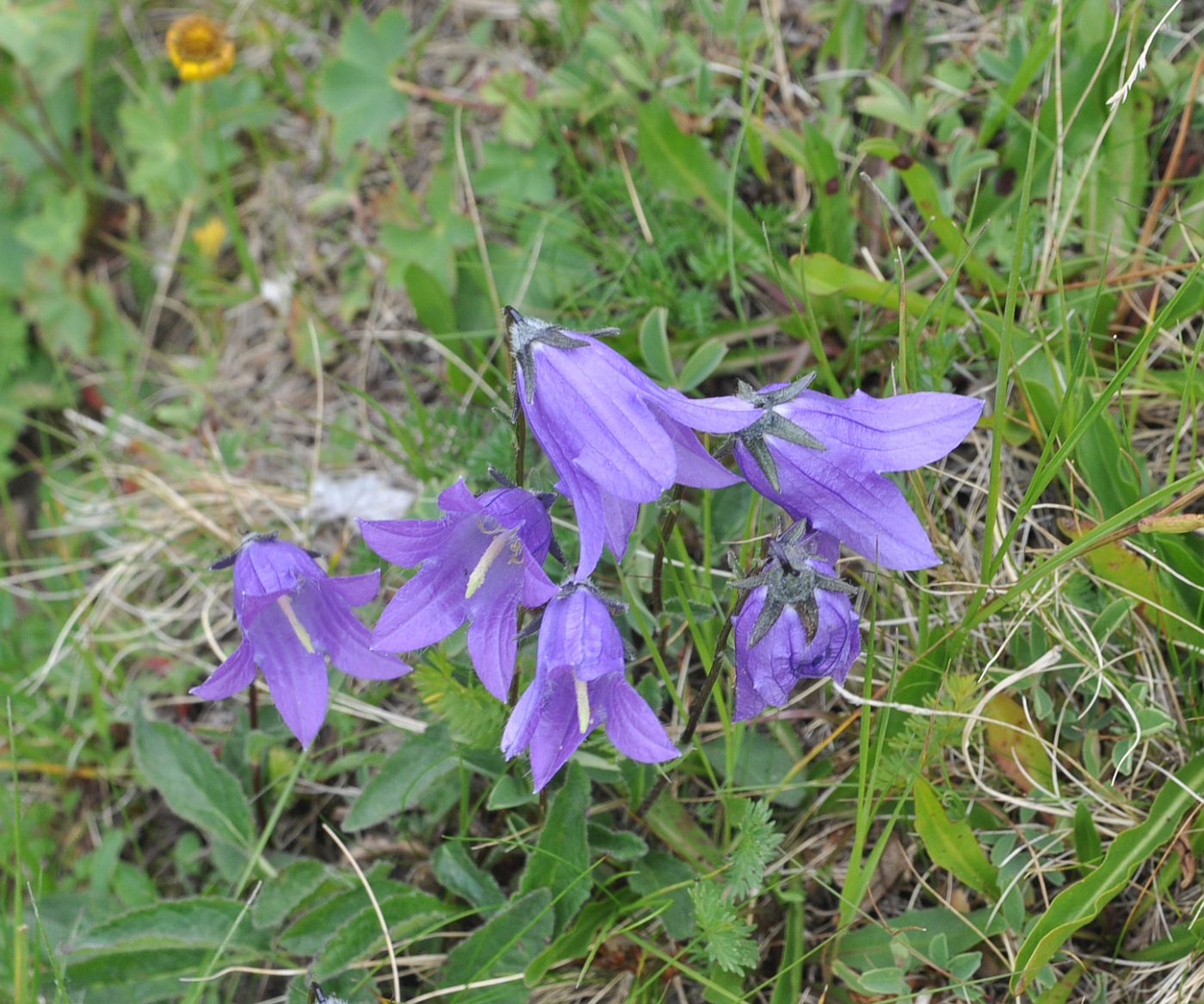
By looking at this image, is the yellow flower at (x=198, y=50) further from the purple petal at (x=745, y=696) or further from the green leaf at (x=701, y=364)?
the purple petal at (x=745, y=696)

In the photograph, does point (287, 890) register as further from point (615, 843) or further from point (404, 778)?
point (615, 843)

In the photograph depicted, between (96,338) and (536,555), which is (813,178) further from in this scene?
(96,338)

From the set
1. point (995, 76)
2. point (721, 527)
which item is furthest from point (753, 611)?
point (995, 76)

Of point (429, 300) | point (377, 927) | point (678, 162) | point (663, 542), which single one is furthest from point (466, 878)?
point (678, 162)

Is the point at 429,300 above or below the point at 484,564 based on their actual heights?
below

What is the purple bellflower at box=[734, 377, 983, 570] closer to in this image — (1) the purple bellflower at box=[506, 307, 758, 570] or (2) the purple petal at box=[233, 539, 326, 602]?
(1) the purple bellflower at box=[506, 307, 758, 570]

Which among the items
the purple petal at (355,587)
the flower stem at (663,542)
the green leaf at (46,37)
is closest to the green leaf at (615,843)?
the flower stem at (663,542)
